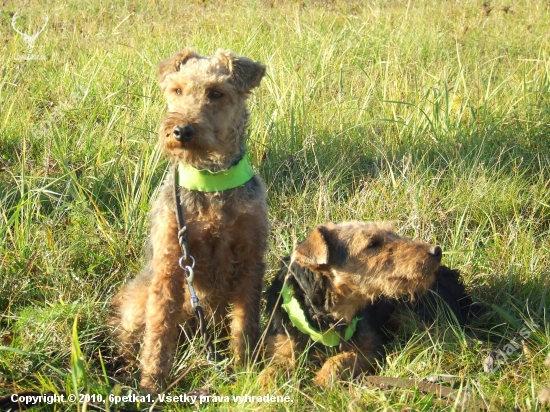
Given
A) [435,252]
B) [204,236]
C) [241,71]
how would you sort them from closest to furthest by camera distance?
1. [435,252]
2. [204,236]
3. [241,71]

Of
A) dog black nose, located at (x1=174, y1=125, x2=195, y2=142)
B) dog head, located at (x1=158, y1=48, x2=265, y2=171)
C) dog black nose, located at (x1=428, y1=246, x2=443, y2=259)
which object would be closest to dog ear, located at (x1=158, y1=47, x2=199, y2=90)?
dog head, located at (x1=158, y1=48, x2=265, y2=171)

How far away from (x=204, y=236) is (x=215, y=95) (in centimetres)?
81

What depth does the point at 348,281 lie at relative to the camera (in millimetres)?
3633

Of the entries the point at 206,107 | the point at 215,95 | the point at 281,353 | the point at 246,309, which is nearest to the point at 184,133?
the point at 206,107

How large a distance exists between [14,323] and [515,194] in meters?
3.57

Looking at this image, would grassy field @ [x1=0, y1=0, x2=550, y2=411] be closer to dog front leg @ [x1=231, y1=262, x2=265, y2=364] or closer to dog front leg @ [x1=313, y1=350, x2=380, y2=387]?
dog front leg @ [x1=313, y1=350, x2=380, y2=387]

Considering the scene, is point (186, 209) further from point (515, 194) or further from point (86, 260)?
point (515, 194)

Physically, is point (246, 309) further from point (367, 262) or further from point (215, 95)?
point (215, 95)

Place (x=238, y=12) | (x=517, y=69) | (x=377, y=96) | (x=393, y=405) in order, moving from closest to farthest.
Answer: (x=393, y=405)
(x=377, y=96)
(x=517, y=69)
(x=238, y=12)

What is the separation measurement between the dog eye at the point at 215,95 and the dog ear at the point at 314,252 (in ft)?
3.10

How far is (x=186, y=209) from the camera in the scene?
3605 mm

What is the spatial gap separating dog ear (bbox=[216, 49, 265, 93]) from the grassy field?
1.06 m

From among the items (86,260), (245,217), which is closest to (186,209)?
(245,217)

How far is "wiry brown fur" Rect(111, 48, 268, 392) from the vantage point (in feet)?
11.6
